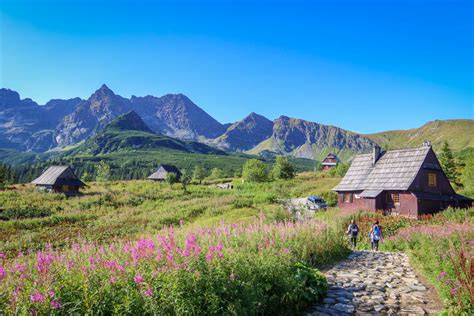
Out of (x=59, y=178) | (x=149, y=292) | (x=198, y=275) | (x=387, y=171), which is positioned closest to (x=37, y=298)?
(x=149, y=292)

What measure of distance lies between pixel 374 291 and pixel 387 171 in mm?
31253

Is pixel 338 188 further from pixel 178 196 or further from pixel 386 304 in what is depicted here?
pixel 386 304

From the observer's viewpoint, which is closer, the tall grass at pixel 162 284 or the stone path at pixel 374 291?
the tall grass at pixel 162 284

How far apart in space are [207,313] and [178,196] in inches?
1814

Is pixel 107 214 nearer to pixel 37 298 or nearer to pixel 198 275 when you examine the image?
pixel 198 275

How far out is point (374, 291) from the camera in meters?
8.10

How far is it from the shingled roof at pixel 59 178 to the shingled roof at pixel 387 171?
46266 millimetres

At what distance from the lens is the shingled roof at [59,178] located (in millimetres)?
58438

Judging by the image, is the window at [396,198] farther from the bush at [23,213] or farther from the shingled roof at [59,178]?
the shingled roof at [59,178]

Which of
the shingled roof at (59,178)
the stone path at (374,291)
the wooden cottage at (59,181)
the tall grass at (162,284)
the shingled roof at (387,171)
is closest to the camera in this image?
the tall grass at (162,284)

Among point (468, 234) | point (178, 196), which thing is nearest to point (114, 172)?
point (178, 196)

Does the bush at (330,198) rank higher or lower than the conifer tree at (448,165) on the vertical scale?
lower

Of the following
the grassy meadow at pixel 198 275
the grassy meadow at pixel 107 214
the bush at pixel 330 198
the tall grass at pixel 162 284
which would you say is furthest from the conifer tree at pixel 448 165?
the tall grass at pixel 162 284

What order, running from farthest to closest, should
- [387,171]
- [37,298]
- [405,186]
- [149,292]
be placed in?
[387,171]
[405,186]
[149,292]
[37,298]
